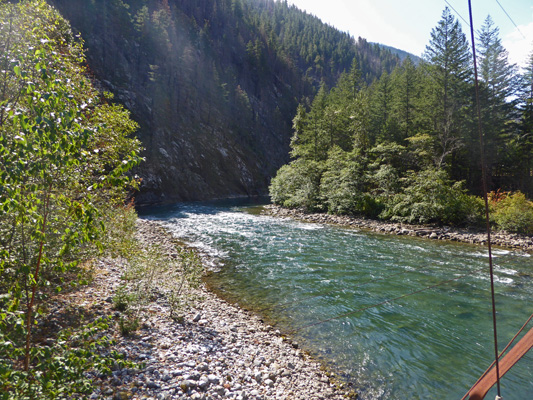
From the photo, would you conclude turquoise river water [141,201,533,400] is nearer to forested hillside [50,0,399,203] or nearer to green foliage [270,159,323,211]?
green foliage [270,159,323,211]

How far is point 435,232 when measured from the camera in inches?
781

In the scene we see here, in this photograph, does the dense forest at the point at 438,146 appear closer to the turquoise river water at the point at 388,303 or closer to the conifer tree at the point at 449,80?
the conifer tree at the point at 449,80

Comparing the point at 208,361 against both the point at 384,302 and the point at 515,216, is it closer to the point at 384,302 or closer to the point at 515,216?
the point at 384,302

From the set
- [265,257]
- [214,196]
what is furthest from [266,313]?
[214,196]

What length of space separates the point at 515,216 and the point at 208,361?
21752 mm

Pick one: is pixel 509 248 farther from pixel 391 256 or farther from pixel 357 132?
pixel 357 132

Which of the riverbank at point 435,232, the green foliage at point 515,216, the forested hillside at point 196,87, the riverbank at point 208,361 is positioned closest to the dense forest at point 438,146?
the riverbank at point 435,232

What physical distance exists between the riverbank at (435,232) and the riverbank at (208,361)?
16536mm

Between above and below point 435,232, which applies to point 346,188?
above

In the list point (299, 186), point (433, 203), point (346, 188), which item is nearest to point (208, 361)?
point (433, 203)

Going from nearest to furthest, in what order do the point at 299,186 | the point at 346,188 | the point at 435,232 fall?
1. the point at 435,232
2. the point at 346,188
3. the point at 299,186

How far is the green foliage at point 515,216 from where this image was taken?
58.4 feet

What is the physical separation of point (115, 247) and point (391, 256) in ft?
43.5

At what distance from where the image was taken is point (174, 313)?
24.2 feet
